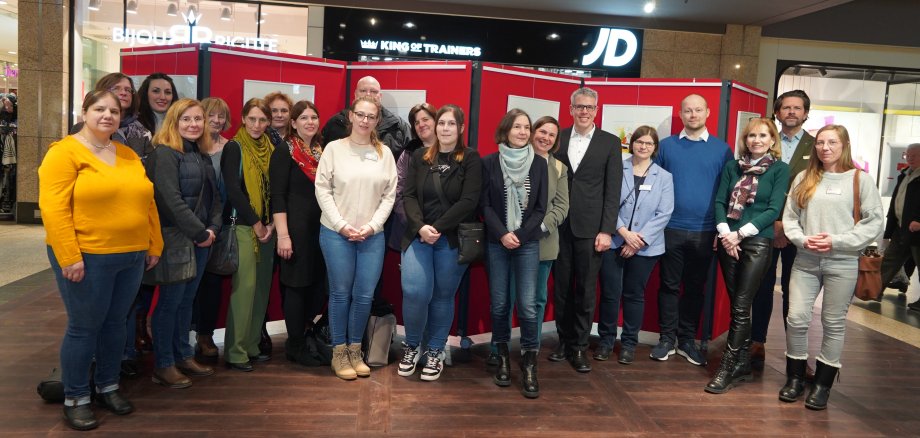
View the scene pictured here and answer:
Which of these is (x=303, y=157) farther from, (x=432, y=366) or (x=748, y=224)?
(x=748, y=224)

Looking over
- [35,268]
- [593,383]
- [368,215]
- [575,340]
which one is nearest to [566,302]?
[575,340]

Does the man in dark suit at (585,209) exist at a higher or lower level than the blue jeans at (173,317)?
higher

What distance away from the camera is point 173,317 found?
3512mm

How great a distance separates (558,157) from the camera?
13.7ft

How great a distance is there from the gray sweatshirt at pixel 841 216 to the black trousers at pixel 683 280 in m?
0.64

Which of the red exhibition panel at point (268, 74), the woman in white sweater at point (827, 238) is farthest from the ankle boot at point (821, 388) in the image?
the red exhibition panel at point (268, 74)

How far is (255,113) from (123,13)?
22.4 ft

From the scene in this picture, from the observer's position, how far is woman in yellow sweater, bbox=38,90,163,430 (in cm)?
275

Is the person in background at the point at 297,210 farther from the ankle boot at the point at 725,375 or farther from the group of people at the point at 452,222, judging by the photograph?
the ankle boot at the point at 725,375

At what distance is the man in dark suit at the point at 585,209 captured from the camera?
13.5 ft

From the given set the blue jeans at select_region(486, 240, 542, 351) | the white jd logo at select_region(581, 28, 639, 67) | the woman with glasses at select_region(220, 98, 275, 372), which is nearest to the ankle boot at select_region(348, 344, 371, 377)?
the woman with glasses at select_region(220, 98, 275, 372)

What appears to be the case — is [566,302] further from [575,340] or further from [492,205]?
[492,205]

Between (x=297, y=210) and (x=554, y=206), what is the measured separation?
4.89ft

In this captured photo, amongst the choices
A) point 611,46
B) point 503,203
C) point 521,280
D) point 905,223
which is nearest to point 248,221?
point 503,203
